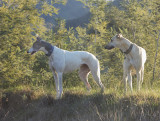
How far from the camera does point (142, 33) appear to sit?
11.7 meters

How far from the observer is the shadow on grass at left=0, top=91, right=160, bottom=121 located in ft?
15.1

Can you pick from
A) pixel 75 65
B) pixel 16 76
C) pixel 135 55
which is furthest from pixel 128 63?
pixel 16 76

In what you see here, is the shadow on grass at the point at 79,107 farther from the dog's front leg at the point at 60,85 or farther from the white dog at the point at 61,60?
the white dog at the point at 61,60

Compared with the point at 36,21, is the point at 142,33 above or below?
below

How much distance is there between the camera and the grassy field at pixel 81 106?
468 cm

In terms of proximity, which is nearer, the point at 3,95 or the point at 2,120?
the point at 2,120

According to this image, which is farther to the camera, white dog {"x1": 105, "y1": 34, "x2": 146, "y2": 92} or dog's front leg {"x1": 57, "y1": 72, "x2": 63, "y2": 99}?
dog's front leg {"x1": 57, "y1": 72, "x2": 63, "y2": 99}

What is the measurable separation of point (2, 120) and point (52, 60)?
2.41 metres

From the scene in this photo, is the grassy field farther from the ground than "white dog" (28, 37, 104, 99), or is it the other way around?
"white dog" (28, 37, 104, 99)

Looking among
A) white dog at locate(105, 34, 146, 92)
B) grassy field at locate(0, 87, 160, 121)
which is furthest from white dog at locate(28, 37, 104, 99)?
white dog at locate(105, 34, 146, 92)

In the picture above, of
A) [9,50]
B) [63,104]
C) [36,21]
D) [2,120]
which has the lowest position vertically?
[2,120]

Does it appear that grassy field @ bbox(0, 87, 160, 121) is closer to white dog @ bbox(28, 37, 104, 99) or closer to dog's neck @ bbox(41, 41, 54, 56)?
white dog @ bbox(28, 37, 104, 99)

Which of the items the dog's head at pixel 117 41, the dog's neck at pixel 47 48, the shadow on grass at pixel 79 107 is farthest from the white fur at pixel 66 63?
the dog's head at pixel 117 41

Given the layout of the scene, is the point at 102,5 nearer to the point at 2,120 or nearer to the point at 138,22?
the point at 138,22
